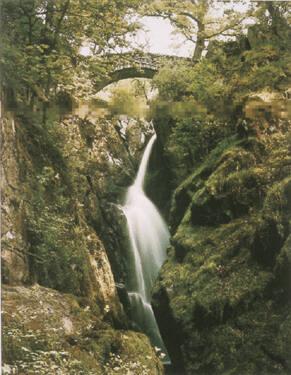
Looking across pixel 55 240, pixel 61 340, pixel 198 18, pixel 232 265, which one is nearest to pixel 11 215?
pixel 55 240

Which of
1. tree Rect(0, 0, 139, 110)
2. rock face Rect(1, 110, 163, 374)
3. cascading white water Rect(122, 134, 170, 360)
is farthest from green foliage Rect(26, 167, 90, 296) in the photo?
tree Rect(0, 0, 139, 110)

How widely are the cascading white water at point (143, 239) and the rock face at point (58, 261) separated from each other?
25cm

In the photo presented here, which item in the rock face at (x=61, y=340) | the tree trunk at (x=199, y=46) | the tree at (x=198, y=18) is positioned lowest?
the rock face at (x=61, y=340)

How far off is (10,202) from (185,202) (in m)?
1.71

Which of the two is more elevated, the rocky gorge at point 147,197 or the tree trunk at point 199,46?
the tree trunk at point 199,46

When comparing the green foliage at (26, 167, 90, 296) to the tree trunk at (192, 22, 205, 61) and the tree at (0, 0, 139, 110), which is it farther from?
the tree trunk at (192, 22, 205, 61)

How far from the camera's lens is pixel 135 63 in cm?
518

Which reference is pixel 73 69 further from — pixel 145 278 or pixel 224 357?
pixel 224 357

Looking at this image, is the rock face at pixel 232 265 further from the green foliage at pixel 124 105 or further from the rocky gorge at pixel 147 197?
the green foliage at pixel 124 105

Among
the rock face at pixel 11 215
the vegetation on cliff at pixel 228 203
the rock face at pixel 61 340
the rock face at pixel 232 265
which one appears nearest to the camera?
the rock face at pixel 61 340

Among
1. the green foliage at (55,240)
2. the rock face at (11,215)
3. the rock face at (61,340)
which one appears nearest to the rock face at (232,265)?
the rock face at (61,340)

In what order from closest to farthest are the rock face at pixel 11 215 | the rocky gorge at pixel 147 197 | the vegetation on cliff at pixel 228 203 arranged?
1. the rock face at pixel 11 215
2. the rocky gorge at pixel 147 197
3. the vegetation on cliff at pixel 228 203

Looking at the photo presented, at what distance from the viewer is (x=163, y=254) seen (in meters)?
5.19

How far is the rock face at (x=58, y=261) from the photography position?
4273 millimetres
